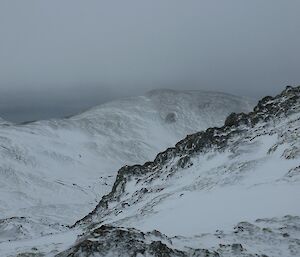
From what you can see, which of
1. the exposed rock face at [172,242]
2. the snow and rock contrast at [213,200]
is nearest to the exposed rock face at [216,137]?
the snow and rock contrast at [213,200]

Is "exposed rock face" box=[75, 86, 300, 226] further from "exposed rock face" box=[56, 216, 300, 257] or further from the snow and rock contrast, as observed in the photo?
"exposed rock face" box=[56, 216, 300, 257]

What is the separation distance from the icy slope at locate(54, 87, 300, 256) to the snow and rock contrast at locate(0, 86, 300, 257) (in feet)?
0.14

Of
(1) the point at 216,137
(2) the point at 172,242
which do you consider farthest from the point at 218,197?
(1) the point at 216,137

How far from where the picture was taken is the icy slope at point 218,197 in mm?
20375

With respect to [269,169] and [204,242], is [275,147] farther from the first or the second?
[204,242]

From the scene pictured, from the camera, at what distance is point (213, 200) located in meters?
31.9

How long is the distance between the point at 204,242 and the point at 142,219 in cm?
1231

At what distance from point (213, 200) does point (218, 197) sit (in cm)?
80

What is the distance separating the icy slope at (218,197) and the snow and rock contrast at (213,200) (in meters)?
0.04

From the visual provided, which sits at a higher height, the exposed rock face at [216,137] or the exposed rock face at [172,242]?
the exposed rock face at [216,137]

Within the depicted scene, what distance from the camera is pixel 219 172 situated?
40.9 metres

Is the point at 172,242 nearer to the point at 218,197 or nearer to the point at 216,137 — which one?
the point at 218,197

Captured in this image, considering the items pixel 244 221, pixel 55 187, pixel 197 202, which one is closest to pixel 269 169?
pixel 197 202

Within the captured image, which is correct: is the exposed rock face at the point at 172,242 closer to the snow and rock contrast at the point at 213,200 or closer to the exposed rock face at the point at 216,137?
the snow and rock contrast at the point at 213,200
